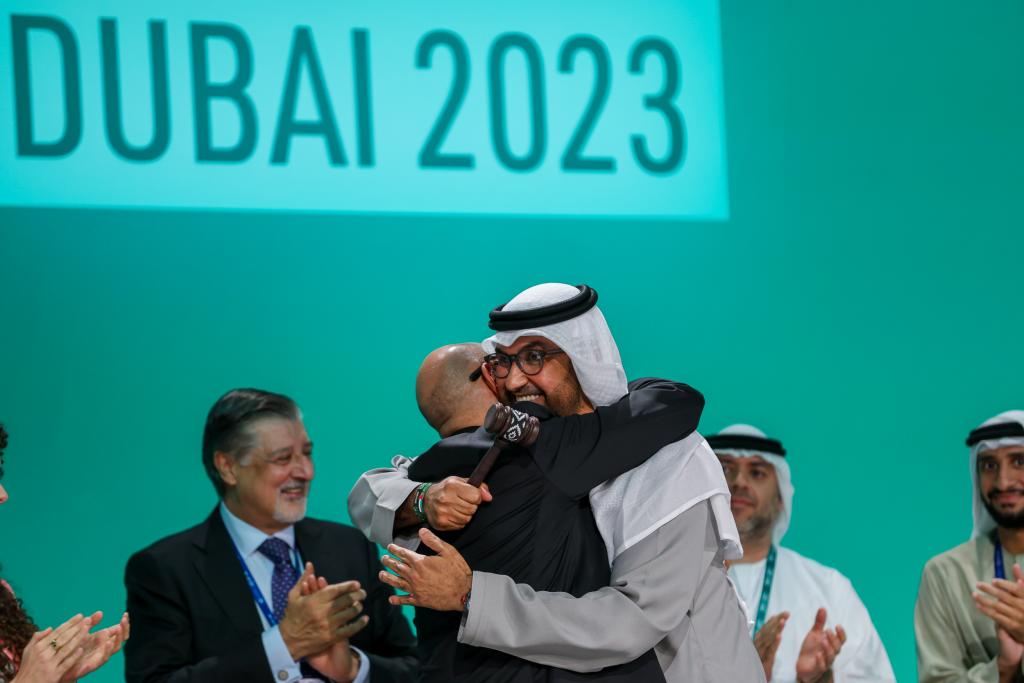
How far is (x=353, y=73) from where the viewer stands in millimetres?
5332

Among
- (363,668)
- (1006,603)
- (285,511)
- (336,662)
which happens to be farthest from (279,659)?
(1006,603)

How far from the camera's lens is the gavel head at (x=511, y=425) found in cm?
266

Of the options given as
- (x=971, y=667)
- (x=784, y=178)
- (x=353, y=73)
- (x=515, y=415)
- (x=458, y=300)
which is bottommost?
(x=971, y=667)

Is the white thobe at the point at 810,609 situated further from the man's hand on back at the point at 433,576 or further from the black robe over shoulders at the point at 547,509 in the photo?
the man's hand on back at the point at 433,576

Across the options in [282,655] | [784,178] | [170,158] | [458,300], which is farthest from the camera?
[784,178]

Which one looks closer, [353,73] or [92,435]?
[92,435]

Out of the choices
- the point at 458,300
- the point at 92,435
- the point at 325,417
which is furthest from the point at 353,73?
the point at 92,435

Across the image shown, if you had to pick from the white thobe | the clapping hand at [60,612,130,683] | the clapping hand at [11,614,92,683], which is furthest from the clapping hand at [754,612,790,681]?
the clapping hand at [11,614,92,683]

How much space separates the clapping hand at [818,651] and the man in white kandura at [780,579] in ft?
0.23

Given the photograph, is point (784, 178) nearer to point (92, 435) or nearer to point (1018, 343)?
point (1018, 343)

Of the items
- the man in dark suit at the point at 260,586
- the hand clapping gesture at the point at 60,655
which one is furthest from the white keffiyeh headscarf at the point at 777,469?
the hand clapping gesture at the point at 60,655

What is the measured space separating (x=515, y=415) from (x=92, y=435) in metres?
2.71

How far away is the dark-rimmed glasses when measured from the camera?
294cm

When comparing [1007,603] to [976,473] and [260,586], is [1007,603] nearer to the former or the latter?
[976,473]
